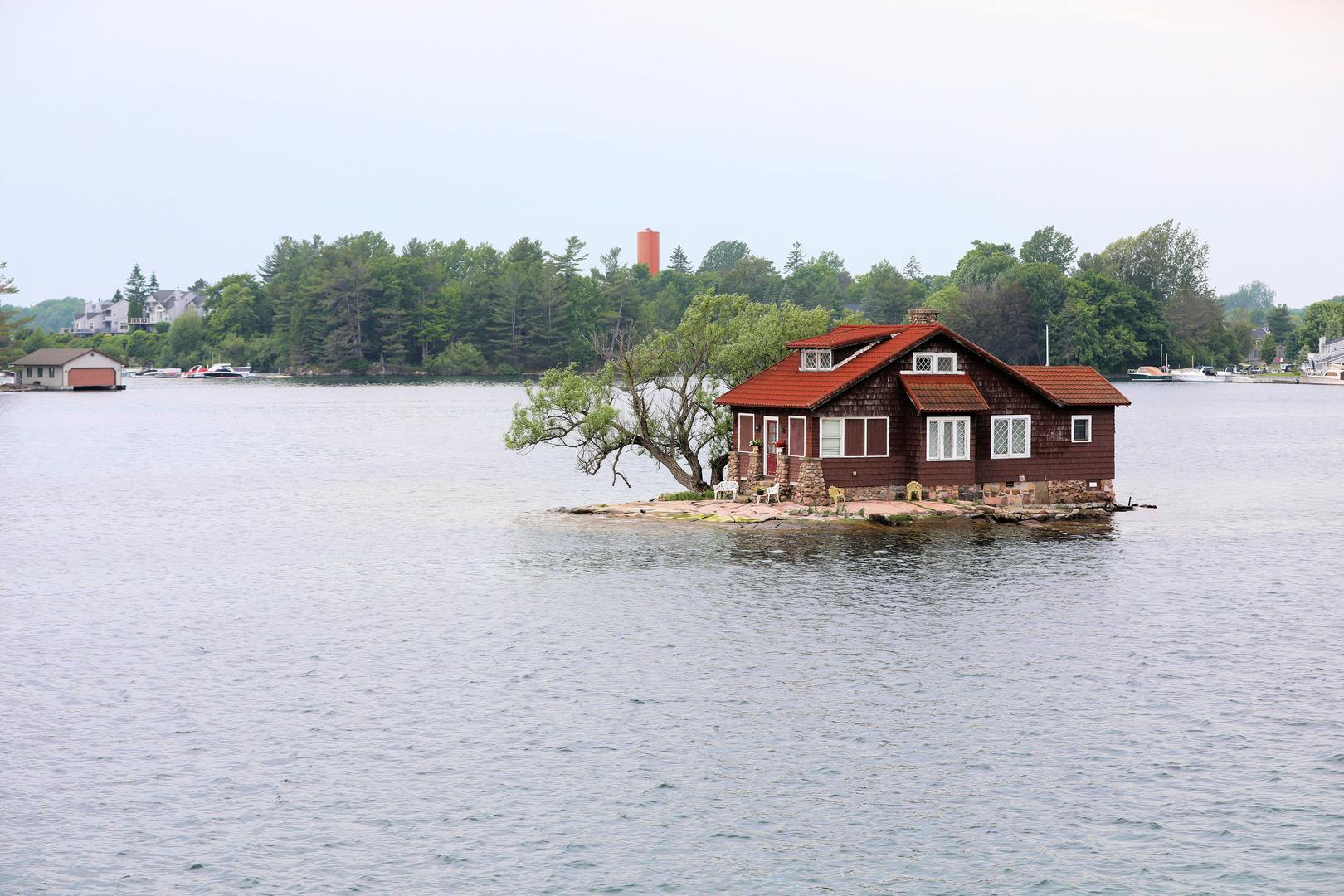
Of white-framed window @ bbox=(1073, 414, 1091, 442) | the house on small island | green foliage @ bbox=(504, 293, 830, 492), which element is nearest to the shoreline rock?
the house on small island

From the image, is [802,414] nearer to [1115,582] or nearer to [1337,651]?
[1115,582]

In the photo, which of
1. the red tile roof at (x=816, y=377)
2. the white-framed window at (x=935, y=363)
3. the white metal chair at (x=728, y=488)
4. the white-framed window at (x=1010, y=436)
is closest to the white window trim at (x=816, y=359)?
the red tile roof at (x=816, y=377)

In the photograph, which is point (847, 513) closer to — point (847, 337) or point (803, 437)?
point (803, 437)

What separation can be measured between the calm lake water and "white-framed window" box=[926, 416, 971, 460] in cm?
389

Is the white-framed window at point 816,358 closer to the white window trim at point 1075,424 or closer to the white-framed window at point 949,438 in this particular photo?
the white-framed window at point 949,438

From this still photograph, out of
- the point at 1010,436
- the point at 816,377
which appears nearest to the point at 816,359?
the point at 816,377

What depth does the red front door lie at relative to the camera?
52844mm

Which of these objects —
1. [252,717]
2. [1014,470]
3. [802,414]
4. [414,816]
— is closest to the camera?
[414,816]

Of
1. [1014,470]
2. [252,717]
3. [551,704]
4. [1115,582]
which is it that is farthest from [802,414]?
[252,717]

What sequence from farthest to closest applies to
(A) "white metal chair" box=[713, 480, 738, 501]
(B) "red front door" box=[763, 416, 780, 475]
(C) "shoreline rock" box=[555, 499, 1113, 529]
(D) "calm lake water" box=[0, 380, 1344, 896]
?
(A) "white metal chair" box=[713, 480, 738, 501] < (B) "red front door" box=[763, 416, 780, 475] < (C) "shoreline rock" box=[555, 499, 1113, 529] < (D) "calm lake water" box=[0, 380, 1344, 896]

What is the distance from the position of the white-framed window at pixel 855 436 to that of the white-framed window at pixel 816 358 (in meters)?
3.24

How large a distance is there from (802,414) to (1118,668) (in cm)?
2207

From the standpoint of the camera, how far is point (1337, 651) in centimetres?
3228

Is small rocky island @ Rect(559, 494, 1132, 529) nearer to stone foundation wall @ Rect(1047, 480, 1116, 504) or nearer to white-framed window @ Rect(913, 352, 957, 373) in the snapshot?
stone foundation wall @ Rect(1047, 480, 1116, 504)
